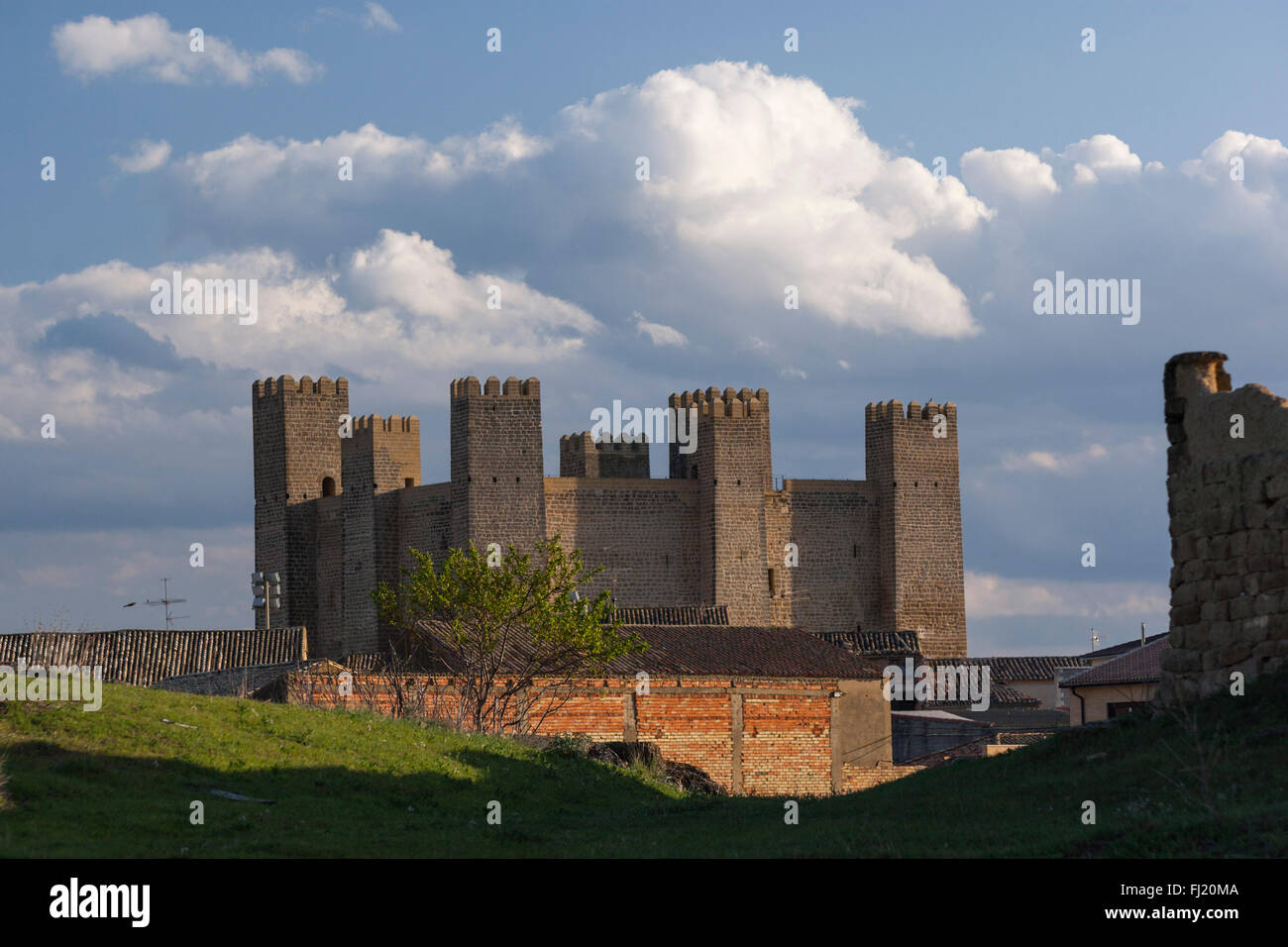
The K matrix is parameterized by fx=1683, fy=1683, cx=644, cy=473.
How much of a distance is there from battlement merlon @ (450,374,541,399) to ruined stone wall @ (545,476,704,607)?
2.82 m

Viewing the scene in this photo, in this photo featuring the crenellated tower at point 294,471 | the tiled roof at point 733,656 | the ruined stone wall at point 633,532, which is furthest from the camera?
the crenellated tower at point 294,471

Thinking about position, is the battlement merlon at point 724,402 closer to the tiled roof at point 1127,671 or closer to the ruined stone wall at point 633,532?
the ruined stone wall at point 633,532

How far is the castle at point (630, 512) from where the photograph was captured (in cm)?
5156

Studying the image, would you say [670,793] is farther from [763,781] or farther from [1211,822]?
[1211,822]

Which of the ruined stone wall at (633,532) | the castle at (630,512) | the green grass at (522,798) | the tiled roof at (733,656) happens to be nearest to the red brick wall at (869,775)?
the tiled roof at (733,656)

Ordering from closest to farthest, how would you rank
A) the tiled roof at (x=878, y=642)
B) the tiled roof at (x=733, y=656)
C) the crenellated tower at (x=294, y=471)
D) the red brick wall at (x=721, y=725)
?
the red brick wall at (x=721, y=725) → the tiled roof at (x=733, y=656) → the tiled roof at (x=878, y=642) → the crenellated tower at (x=294, y=471)

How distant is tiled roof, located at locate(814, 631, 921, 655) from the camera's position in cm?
4938

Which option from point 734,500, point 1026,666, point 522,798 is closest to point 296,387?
point 734,500

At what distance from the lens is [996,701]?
4959 cm

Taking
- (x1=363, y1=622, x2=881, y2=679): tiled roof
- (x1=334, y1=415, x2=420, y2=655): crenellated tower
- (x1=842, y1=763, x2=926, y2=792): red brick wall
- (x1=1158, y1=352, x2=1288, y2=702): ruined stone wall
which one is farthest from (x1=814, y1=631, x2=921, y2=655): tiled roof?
(x1=1158, y1=352, x2=1288, y2=702): ruined stone wall

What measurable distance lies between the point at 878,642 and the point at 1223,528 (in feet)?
118

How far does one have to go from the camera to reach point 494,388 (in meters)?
51.7

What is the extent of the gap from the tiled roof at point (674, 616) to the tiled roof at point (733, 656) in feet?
17.1

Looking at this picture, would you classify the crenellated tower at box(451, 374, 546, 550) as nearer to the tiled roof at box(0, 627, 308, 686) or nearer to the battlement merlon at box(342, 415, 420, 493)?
the battlement merlon at box(342, 415, 420, 493)
